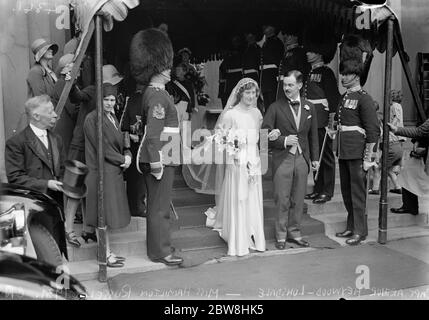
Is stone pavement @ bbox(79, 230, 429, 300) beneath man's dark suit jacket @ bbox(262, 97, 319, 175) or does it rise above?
beneath

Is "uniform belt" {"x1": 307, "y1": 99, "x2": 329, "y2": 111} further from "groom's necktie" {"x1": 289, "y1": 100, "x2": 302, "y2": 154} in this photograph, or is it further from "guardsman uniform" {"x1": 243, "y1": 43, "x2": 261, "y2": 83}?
"guardsman uniform" {"x1": 243, "y1": 43, "x2": 261, "y2": 83}

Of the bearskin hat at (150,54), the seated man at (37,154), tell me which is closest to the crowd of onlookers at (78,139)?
the seated man at (37,154)

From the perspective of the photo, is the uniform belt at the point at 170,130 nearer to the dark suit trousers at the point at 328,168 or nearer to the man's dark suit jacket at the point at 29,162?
the man's dark suit jacket at the point at 29,162

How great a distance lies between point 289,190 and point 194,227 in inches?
41.0

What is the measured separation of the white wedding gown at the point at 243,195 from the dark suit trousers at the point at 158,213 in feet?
2.12

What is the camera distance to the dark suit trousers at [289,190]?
5.74m

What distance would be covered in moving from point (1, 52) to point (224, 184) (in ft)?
8.33

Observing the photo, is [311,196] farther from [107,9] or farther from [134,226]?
[107,9]

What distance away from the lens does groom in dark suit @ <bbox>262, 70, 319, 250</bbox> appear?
5680 mm

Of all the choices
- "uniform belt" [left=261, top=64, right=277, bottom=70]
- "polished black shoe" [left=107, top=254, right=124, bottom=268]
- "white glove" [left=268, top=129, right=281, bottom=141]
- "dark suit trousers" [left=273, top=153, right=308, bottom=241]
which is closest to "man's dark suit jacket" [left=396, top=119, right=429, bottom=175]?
"dark suit trousers" [left=273, top=153, right=308, bottom=241]

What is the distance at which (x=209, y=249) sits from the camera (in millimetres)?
5727

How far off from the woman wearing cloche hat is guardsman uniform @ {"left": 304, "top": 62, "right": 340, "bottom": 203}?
2.85 m

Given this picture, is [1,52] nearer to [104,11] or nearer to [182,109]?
[104,11]

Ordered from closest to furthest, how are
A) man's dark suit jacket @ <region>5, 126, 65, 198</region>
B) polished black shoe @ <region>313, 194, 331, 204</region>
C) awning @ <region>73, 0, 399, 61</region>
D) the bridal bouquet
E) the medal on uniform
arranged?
1. man's dark suit jacket @ <region>5, 126, 65, 198</region>
2. the medal on uniform
3. the bridal bouquet
4. awning @ <region>73, 0, 399, 61</region>
5. polished black shoe @ <region>313, 194, 331, 204</region>
